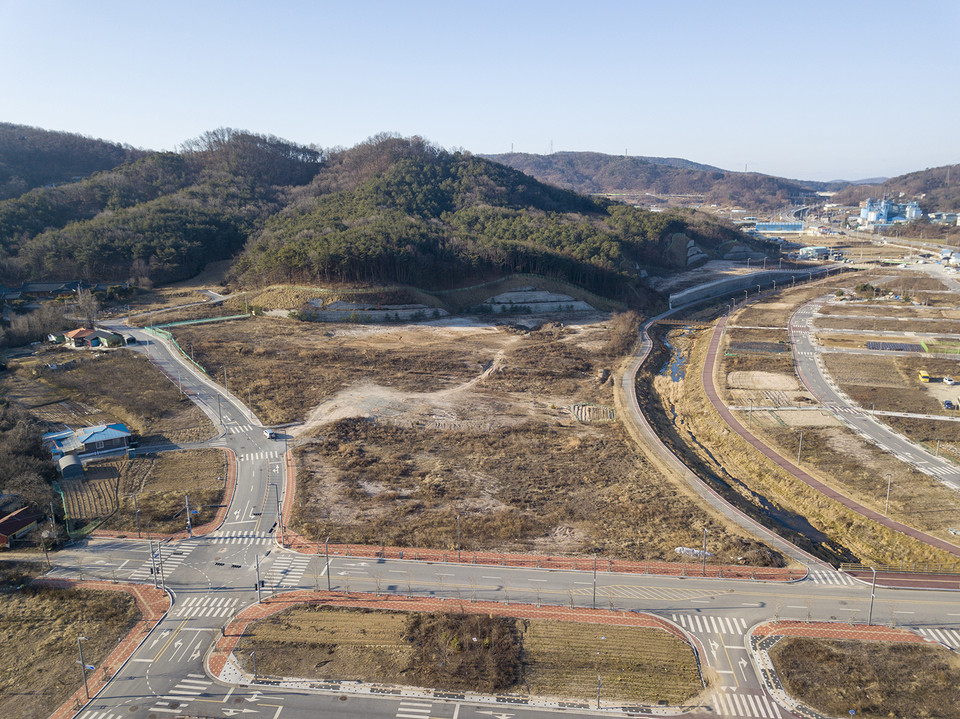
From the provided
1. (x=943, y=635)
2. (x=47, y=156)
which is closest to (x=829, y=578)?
(x=943, y=635)

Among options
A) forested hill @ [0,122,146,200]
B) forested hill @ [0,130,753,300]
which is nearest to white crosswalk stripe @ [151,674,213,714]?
forested hill @ [0,130,753,300]

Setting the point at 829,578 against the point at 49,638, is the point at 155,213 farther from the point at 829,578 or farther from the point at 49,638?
the point at 829,578

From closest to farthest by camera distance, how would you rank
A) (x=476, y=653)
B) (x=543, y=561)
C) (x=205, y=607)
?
(x=476, y=653) → (x=205, y=607) → (x=543, y=561)

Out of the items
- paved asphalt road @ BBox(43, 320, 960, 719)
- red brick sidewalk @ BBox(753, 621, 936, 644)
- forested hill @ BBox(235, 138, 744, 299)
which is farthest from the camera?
forested hill @ BBox(235, 138, 744, 299)

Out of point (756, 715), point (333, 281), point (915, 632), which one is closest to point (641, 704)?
point (756, 715)

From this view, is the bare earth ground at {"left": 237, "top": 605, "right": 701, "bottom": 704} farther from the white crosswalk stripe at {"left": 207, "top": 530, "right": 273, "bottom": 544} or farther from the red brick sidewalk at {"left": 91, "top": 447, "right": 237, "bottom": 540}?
the red brick sidewalk at {"left": 91, "top": 447, "right": 237, "bottom": 540}

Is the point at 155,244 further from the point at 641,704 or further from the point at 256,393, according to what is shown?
the point at 641,704
